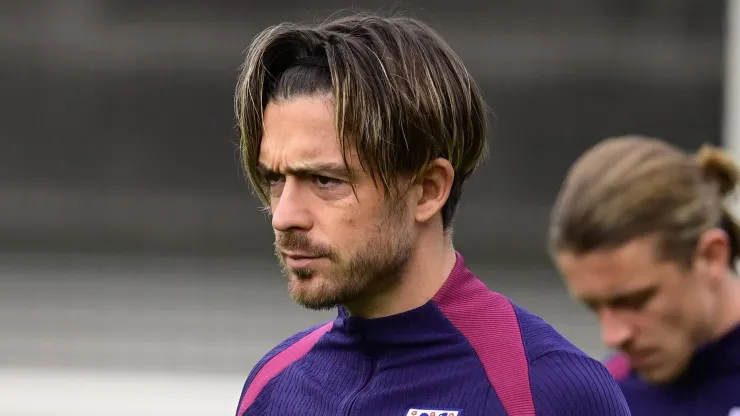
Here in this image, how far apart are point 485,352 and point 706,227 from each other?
605mm

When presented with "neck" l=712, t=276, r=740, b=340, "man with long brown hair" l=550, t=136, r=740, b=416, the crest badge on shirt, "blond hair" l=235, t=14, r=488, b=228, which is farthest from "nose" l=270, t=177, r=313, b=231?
"neck" l=712, t=276, r=740, b=340

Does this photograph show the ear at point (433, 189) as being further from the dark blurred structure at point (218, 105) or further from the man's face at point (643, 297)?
the dark blurred structure at point (218, 105)

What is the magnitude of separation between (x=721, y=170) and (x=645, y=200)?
0.75ft

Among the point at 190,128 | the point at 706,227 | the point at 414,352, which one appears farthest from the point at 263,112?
the point at 190,128

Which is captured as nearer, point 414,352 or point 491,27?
point 414,352

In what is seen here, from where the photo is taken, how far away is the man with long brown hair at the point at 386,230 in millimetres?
2039

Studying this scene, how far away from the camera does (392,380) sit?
2105 millimetres

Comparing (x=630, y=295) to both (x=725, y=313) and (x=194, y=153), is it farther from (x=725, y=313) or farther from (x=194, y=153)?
(x=194, y=153)

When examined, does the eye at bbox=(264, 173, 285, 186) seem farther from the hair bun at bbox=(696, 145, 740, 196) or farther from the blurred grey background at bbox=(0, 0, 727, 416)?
the blurred grey background at bbox=(0, 0, 727, 416)

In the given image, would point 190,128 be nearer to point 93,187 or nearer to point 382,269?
point 93,187

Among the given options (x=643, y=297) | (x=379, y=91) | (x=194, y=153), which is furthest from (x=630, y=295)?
(x=194, y=153)

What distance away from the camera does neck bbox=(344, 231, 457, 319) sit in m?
2.15

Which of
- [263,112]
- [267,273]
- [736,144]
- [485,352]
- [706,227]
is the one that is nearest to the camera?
[485,352]

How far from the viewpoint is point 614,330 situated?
92.3 inches
